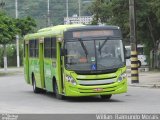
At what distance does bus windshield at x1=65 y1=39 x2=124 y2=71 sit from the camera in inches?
829

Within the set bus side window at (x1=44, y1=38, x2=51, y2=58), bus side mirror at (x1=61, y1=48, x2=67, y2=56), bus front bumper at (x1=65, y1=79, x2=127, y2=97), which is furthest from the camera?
bus side window at (x1=44, y1=38, x2=51, y2=58)

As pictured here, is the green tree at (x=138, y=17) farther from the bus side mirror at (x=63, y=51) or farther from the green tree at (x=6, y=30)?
the bus side mirror at (x=63, y=51)

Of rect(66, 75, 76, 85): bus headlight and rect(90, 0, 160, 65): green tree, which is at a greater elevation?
rect(90, 0, 160, 65): green tree

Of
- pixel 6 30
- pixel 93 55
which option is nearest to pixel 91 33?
pixel 93 55

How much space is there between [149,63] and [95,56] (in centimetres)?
3373

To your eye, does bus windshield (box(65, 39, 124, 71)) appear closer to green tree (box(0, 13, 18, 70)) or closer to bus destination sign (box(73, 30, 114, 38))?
bus destination sign (box(73, 30, 114, 38))

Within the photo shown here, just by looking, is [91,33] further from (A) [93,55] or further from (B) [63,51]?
(B) [63,51]

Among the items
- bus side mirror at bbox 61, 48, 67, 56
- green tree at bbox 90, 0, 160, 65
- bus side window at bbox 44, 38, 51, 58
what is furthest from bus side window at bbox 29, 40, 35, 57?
green tree at bbox 90, 0, 160, 65

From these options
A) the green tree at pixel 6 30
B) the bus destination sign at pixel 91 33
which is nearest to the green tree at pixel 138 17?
the green tree at pixel 6 30

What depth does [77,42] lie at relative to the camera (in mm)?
21406

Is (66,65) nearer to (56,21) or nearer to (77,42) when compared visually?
(77,42)

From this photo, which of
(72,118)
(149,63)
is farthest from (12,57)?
(72,118)

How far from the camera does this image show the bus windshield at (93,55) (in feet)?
69.1

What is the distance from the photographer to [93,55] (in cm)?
2117
